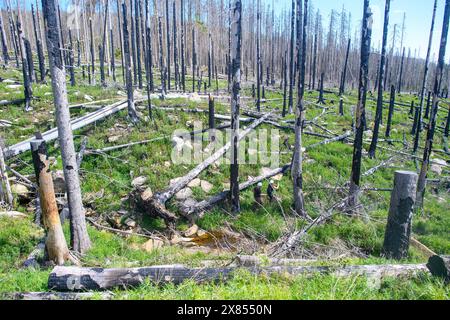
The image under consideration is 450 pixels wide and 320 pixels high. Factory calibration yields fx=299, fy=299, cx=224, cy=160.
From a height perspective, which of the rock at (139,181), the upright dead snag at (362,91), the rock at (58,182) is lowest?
the rock at (139,181)

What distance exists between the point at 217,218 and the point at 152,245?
7.48 ft

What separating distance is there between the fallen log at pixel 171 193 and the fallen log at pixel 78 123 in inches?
163

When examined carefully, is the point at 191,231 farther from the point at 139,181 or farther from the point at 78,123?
the point at 78,123

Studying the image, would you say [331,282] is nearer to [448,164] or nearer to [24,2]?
[448,164]

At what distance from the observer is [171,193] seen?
30.5 feet

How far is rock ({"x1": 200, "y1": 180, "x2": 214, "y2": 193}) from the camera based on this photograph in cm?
1014

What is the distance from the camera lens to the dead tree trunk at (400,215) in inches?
208

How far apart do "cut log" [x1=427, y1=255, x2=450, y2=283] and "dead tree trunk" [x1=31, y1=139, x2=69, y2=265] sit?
5784mm

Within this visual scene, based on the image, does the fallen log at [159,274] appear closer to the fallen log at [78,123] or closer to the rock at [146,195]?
the rock at [146,195]

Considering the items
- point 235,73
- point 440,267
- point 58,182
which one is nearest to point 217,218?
point 235,73

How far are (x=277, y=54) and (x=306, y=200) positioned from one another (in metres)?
41.9

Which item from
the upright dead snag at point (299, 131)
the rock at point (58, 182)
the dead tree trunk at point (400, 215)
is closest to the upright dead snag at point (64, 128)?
the rock at point (58, 182)

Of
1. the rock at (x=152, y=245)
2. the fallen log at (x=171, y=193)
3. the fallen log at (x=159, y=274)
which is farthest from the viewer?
the fallen log at (x=171, y=193)
